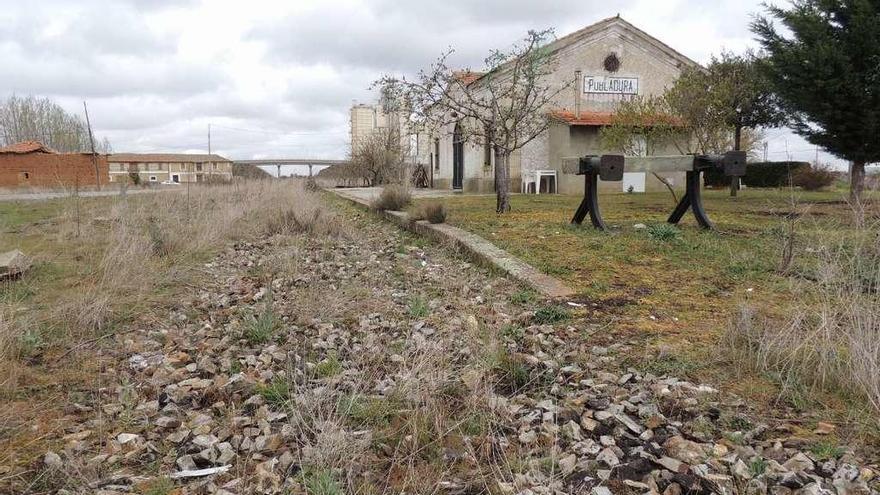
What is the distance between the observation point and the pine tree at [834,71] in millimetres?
10773

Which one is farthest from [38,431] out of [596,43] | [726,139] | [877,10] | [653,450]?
[596,43]

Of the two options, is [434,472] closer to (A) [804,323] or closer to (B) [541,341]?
(B) [541,341]

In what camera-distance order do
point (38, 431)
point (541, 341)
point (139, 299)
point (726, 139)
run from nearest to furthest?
1. point (38, 431)
2. point (541, 341)
3. point (139, 299)
4. point (726, 139)

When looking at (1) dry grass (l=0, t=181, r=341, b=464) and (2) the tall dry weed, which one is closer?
(1) dry grass (l=0, t=181, r=341, b=464)

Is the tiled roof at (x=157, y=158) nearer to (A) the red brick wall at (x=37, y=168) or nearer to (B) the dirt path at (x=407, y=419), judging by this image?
(A) the red brick wall at (x=37, y=168)

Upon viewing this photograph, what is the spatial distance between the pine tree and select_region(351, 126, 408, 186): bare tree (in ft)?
56.9

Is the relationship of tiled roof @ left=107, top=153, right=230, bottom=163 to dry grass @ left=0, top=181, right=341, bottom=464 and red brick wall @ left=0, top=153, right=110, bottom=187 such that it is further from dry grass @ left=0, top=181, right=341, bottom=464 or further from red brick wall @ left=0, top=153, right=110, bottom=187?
dry grass @ left=0, top=181, right=341, bottom=464

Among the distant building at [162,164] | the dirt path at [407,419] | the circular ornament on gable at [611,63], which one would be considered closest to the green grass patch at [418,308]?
the dirt path at [407,419]

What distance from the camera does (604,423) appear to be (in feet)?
8.09

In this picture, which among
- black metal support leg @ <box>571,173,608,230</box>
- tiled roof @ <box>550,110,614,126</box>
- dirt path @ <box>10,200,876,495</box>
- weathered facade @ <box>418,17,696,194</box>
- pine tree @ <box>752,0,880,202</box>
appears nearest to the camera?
dirt path @ <box>10,200,876,495</box>

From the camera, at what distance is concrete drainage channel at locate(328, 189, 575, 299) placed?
15.0ft

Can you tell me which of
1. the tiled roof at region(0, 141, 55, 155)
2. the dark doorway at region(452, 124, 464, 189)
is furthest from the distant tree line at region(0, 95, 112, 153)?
the dark doorway at region(452, 124, 464, 189)

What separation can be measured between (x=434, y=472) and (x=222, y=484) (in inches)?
30.4

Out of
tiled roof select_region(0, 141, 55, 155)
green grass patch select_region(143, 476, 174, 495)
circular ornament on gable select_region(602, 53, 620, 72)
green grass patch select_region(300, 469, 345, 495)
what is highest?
circular ornament on gable select_region(602, 53, 620, 72)
